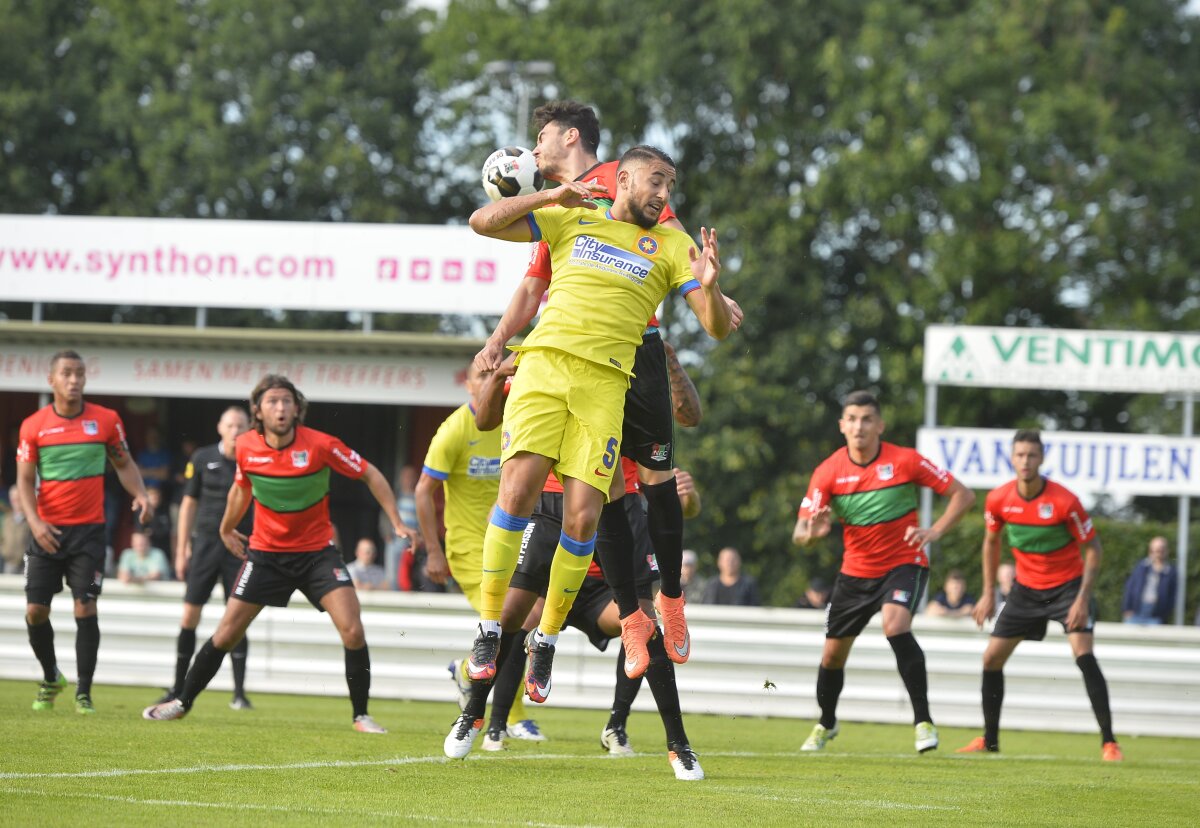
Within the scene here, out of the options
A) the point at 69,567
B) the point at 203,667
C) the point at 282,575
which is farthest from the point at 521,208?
the point at 69,567

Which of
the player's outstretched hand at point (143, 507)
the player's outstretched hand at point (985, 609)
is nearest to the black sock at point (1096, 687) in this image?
the player's outstretched hand at point (985, 609)

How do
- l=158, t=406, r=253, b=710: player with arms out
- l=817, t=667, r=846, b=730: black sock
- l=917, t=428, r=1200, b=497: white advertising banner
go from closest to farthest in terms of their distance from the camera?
l=817, t=667, r=846, b=730: black sock
l=158, t=406, r=253, b=710: player with arms out
l=917, t=428, r=1200, b=497: white advertising banner

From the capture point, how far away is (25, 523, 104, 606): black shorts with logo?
11172 millimetres

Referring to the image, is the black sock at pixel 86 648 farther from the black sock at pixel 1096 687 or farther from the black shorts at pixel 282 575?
the black sock at pixel 1096 687

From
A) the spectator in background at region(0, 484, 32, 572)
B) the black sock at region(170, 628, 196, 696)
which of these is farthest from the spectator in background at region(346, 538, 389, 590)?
the black sock at region(170, 628, 196, 696)

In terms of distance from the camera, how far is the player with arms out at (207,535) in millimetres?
12258

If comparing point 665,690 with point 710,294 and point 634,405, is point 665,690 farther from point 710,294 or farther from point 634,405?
point 710,294

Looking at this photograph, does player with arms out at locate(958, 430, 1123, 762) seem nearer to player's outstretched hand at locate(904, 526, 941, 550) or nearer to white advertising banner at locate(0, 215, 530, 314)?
player's outstretched hand at locate(904, 526, 941, 550)

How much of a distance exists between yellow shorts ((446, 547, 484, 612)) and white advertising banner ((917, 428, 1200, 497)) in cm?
1005

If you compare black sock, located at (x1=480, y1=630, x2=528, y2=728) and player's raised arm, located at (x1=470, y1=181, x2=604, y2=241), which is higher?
player's raised arm, located at (x1=470, y1=181, x2=604, y2=241)

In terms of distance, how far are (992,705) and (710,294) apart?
5640 millimetres

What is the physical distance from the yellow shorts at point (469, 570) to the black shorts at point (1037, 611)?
3.77 metres

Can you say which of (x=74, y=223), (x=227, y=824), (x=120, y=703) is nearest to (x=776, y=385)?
(x=74, y=223)

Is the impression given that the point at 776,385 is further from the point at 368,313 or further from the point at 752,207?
the point at 368,313
